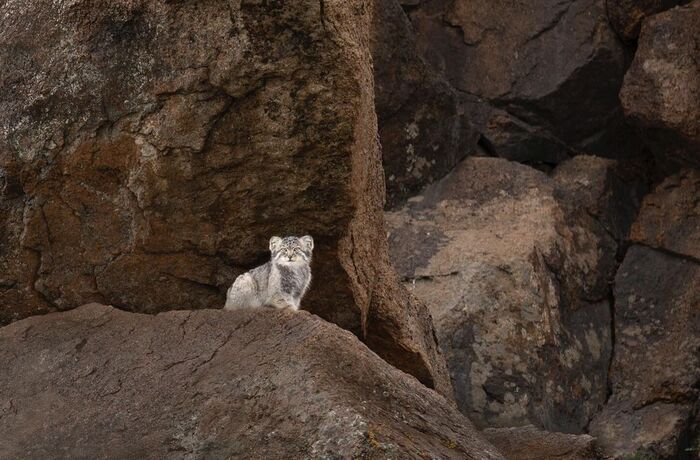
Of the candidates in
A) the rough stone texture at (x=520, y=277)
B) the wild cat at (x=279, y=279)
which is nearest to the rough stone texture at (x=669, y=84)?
the rough stone texture at (x=520, y=277)

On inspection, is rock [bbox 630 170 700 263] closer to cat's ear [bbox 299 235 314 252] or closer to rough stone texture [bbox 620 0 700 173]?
rough stone texture [bbox 620 0 700 173]

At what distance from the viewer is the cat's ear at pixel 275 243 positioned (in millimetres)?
12211

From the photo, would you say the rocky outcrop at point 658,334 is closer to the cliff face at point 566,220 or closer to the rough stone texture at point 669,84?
the cliff face at point 566,220

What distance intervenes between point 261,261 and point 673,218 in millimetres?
7597

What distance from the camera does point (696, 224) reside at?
60.2 ft

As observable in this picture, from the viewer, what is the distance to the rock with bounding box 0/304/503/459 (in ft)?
34.3

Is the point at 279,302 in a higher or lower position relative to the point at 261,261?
lower

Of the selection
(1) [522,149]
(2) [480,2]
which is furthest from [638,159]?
(2) [480,2]

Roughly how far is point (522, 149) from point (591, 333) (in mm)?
2984

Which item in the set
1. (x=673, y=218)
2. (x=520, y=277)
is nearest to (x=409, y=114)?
(x=520, y=277)

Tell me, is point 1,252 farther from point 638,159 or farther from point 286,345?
point 638,159

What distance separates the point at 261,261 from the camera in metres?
12.9

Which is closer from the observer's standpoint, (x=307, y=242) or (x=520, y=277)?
(x=307, y=242)

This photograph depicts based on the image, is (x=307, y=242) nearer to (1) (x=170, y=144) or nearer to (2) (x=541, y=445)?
(1) (x=170, y=144)
